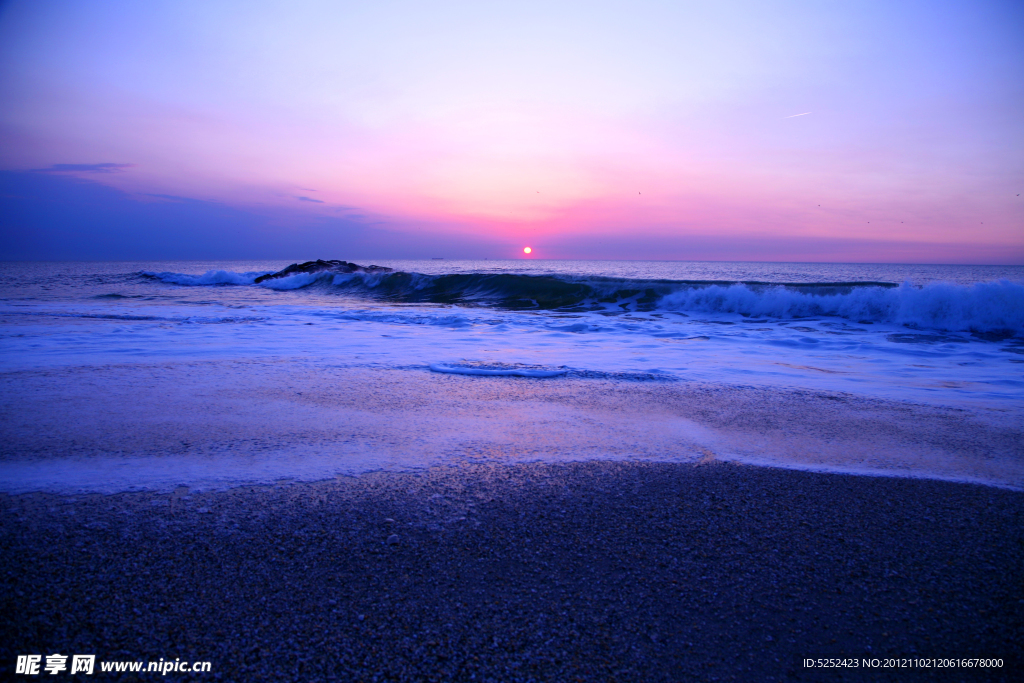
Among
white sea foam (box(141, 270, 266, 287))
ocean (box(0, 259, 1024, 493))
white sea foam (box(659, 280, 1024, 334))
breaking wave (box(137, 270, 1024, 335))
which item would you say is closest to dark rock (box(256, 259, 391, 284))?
white sea foam (box(141, 270, 266, 287))

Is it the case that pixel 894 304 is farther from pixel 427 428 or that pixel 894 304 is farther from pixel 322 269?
pixel 322 269

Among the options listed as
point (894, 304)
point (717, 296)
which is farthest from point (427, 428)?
point (717, 296)

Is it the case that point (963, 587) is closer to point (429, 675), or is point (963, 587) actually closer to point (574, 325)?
point (429, 675)

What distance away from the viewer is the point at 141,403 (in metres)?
3.51

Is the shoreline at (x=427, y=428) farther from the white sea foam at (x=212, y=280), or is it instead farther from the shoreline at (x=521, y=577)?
the white sea foam at (x=212, y=280)

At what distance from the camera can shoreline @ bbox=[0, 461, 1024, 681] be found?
4.42ft

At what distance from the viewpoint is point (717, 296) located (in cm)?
1383

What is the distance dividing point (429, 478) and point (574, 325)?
7.11 meters

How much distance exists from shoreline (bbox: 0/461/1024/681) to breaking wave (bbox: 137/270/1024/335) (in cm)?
1020

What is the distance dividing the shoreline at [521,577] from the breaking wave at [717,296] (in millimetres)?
10199

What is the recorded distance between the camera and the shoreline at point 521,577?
1.35m

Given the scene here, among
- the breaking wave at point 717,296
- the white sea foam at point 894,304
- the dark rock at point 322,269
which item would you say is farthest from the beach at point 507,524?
the dark rock at point 322,269

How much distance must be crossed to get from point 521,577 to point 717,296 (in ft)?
44.1

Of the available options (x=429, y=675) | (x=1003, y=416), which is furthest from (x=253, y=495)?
(x=1003, y=416)
